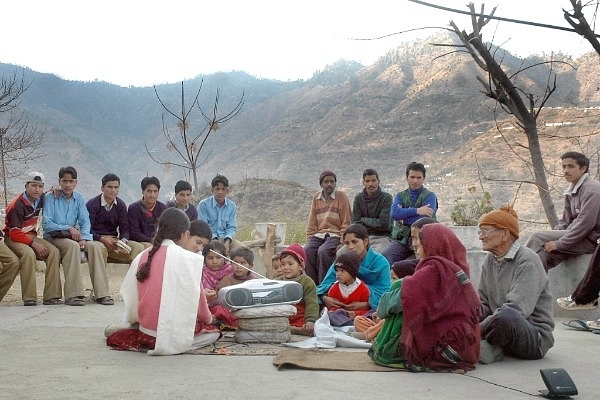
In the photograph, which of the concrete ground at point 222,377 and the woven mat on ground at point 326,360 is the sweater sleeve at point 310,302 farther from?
the concrete ground at point 222,377

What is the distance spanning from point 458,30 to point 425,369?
2.30m

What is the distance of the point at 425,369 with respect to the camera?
13.3 ft

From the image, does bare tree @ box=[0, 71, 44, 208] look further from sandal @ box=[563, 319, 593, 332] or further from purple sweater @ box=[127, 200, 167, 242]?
sandal @ box=[563, 319, 593, 332]

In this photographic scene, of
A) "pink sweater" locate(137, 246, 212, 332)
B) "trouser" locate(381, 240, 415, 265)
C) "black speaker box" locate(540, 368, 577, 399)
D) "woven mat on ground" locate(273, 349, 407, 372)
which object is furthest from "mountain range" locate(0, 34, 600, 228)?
"black speaker box" locate(540, 368, 577, 399)

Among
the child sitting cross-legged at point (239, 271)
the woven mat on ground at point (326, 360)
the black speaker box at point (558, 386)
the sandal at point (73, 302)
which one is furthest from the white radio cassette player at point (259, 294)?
the sandal at point (73, 302)

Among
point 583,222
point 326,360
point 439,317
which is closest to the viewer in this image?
point 439,317

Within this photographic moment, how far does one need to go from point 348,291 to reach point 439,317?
1983 mm

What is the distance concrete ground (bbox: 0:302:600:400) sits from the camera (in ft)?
11.2

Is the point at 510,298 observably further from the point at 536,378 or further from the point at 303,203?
the point at 303,203

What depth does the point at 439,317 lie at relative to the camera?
401 cm

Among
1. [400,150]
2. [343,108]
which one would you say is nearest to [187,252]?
[400,150]

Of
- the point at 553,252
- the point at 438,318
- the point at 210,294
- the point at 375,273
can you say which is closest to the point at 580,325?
the point at 553,252

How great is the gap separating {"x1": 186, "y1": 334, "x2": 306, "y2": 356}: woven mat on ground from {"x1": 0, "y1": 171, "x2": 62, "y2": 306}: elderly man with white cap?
288 centimetres

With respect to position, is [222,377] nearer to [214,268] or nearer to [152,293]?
[152,293]
